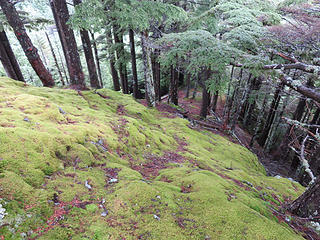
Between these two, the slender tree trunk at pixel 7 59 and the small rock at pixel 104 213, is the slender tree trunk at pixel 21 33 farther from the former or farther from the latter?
the small rock at pixel 104 213

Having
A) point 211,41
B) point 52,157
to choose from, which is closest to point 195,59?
point 211,41

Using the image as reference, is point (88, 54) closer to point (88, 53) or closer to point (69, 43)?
point (88, 53)

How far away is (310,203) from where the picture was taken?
3.41 meters

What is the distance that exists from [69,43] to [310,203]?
9463mm

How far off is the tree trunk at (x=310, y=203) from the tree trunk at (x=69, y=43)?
8909 mm

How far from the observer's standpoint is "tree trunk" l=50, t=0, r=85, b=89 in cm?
709

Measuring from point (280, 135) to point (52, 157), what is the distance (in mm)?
20965

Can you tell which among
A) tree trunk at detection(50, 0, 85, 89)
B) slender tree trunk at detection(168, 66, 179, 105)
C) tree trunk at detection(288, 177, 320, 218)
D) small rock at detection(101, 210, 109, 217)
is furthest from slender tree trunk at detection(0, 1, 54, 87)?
tree trunk at detection(288, 177, 320, 218)

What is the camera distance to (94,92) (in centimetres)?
827

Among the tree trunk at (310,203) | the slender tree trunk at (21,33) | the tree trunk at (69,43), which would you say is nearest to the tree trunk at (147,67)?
the tree trunk at (69,43)

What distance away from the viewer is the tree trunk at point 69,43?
709cm

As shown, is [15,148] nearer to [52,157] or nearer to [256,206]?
[52,157]

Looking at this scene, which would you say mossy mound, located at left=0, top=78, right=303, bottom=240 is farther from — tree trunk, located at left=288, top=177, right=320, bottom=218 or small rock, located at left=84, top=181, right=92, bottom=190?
tree trunk, located at left=288, top=177, right=320, bottom=218

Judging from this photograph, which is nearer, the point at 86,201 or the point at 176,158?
the point at 86,201
